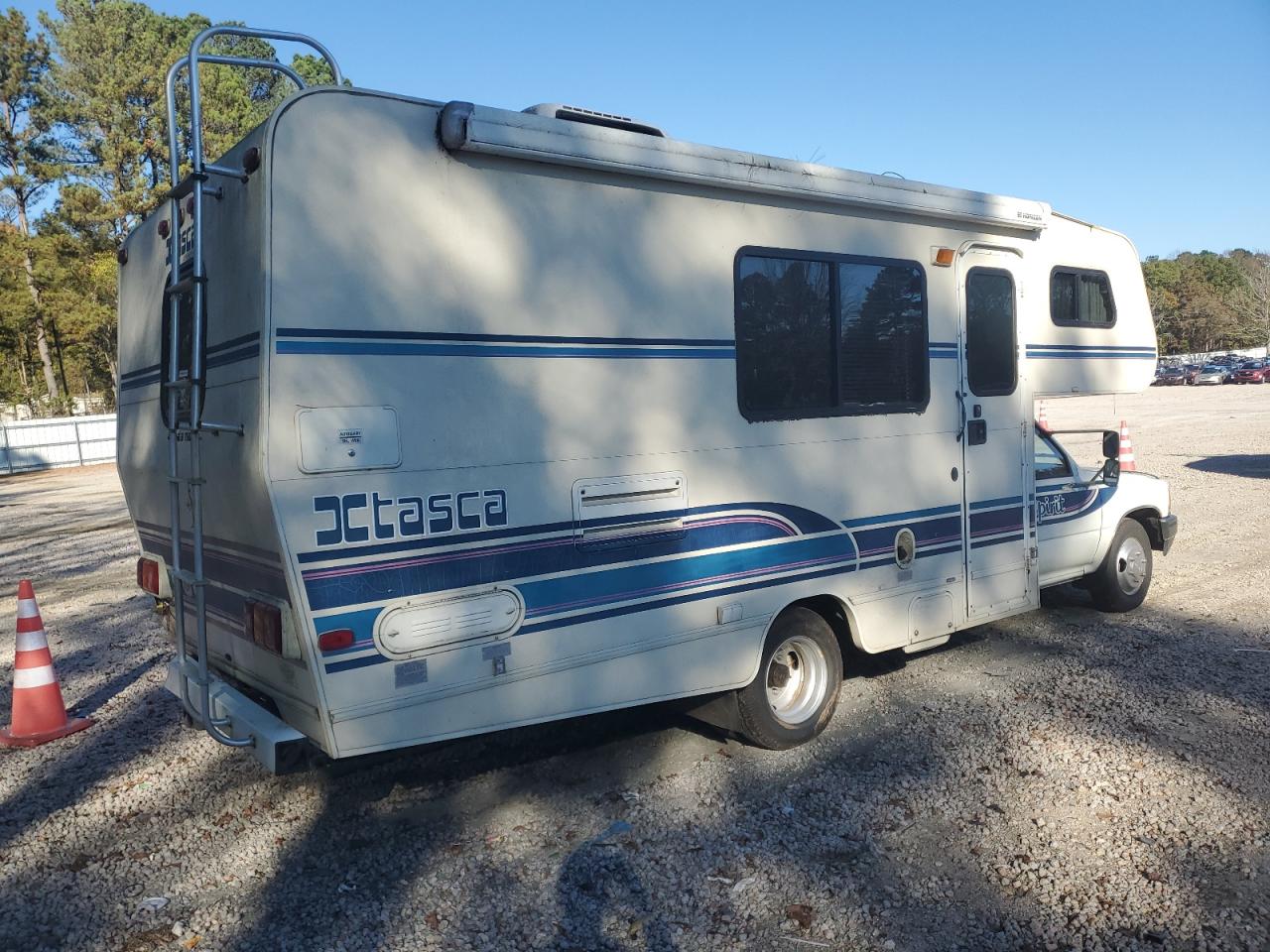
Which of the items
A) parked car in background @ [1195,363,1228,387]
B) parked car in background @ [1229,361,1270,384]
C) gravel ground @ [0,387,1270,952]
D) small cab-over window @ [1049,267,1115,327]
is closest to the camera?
gravel ground @ [0,387,1270,952]

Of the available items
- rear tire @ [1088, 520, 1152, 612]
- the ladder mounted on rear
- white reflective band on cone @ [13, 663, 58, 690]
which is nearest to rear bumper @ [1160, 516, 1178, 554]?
rear tire @ [1088, 520, 1152, 612]

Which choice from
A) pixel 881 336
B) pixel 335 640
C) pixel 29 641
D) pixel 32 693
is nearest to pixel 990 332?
pixel 881 336

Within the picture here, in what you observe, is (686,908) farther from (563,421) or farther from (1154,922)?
(563,421)

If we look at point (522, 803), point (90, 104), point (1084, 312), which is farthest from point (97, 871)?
point (90, 104)

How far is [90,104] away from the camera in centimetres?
3288

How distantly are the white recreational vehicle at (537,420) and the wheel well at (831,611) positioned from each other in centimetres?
→ 2

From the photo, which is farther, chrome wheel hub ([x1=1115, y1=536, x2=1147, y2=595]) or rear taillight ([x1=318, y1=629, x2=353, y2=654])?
chrome wheel hub ([x1=1115, y1=536, x2=1147, y2=595])

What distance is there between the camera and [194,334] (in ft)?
12.1

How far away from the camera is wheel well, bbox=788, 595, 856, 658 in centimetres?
499

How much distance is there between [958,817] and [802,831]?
679 millimetres

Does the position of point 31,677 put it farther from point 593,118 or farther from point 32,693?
point 593,118

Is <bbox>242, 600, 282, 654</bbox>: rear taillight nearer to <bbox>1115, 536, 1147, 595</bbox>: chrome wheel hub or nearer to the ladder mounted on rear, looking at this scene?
the ladder mounted on rear

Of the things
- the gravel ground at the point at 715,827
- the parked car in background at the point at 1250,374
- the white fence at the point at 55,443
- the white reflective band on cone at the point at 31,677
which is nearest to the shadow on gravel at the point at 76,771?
the gravel ground at the point at 715,827

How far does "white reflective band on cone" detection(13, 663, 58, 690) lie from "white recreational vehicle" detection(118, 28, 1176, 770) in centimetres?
112
